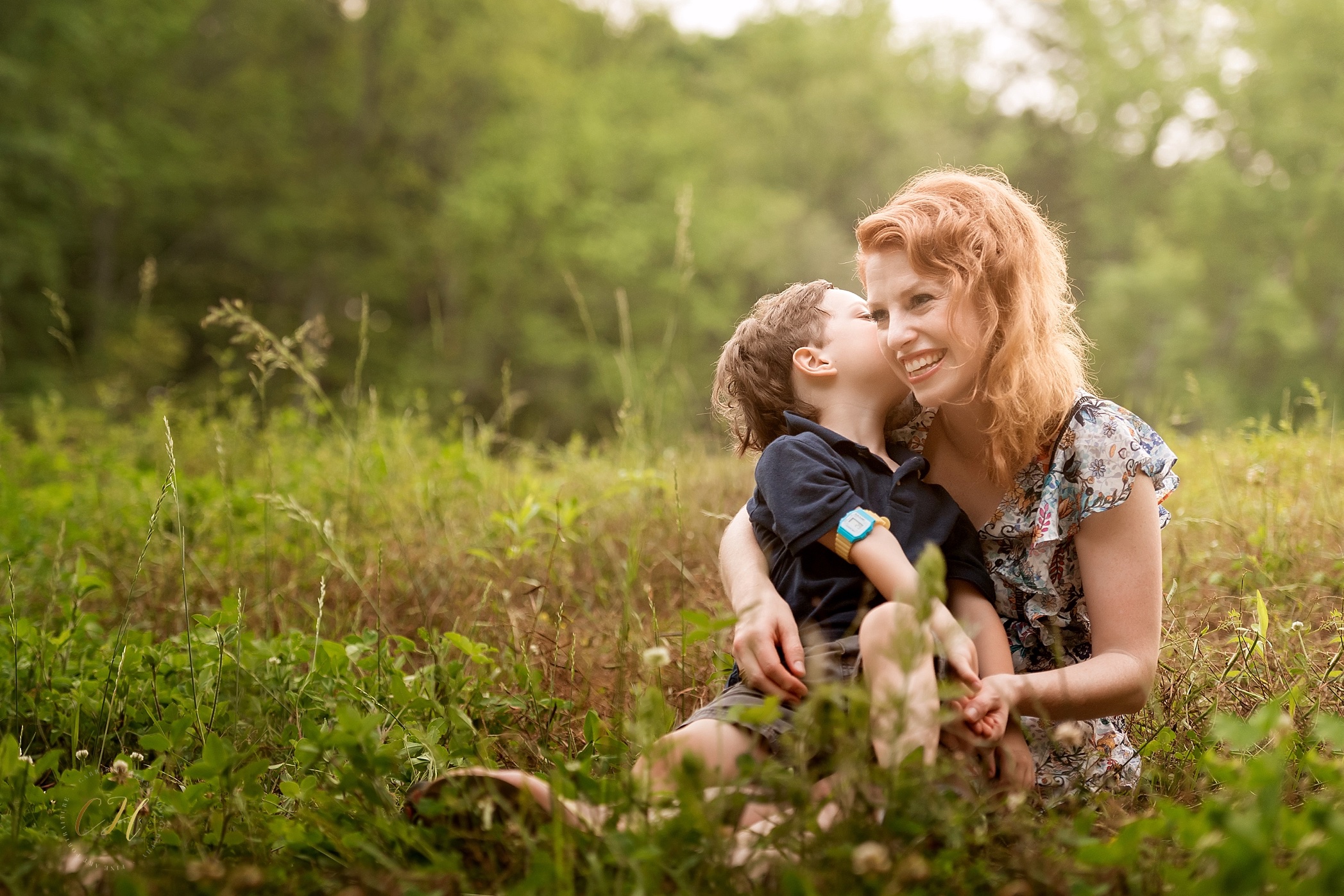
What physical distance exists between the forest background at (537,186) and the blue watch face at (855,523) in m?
13.8

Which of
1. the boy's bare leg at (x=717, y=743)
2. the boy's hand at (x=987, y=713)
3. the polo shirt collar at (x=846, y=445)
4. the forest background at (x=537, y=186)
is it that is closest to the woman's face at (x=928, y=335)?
the polo shirt collar at (x=846, y=445)

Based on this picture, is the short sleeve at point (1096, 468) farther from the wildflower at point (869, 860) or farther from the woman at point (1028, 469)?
the wildflower at point (869, 860)

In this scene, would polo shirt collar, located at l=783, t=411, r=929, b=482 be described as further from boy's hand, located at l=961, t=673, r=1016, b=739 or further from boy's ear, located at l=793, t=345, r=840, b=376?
boy's hand, located at l=961, t=673, r=1016, b=739

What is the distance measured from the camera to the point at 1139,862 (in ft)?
4.11

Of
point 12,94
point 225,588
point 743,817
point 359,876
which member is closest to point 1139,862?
point 743,817

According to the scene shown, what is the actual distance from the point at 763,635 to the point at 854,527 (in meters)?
0.24

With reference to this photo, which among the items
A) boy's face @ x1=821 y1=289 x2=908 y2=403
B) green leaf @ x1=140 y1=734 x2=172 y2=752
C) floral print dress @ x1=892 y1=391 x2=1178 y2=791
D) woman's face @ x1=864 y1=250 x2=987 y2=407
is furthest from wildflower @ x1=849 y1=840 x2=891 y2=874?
green leaf @ x1=140 y1=734 x2=172 y2=752

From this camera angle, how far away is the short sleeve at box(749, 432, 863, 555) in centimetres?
172

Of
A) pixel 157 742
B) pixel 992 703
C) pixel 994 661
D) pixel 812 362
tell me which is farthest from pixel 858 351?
pixel 157 742

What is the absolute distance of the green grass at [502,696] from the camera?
1.22 metres

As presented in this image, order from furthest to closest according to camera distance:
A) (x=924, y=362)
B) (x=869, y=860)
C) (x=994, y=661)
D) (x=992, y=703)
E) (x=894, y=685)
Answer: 1. (x=924, y=362)
2. (x=994, y=661)
3. (x=992, y=703)
4. (x=894, y=685)
5. (x=869, y=860)

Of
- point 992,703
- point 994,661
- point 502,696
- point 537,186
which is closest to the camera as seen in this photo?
point 992,703

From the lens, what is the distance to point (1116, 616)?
1.74 meters

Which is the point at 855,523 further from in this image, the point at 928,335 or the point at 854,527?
the point at 928,335
